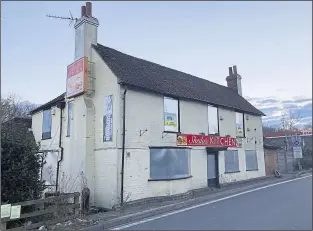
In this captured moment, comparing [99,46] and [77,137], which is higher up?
[99,46]

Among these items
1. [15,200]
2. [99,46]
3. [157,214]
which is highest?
[99,46]

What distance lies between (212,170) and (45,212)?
11.8 meters

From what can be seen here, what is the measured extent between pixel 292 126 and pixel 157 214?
1583 inches

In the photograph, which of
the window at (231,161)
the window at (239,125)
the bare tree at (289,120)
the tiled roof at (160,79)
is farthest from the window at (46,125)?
the bare tree at (289,120)

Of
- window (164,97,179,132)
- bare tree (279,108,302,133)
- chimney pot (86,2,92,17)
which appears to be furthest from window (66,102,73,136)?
bare tree (279,108,302,133)

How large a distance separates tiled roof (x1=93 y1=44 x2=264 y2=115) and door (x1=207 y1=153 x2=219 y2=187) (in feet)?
11.5

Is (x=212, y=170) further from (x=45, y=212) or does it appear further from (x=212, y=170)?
(x=45, y=212)

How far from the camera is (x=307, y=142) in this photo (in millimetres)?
43812

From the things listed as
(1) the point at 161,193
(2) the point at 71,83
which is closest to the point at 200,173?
(1) the point at 161,193

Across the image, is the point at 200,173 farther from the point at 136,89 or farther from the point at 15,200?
the point at 15,200

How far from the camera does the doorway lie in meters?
18.7

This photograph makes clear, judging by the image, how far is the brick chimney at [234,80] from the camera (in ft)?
91.6

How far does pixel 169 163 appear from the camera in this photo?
15633mm

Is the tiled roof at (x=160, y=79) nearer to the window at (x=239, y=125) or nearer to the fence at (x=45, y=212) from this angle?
the window at (x=239, y=125)
